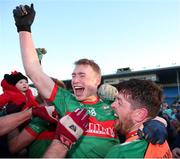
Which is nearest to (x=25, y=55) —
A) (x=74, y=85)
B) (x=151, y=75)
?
(x=74, y=85)

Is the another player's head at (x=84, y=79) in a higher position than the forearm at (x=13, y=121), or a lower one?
higher

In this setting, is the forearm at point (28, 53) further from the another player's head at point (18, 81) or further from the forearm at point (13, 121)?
the another player's head at point (18, 81)

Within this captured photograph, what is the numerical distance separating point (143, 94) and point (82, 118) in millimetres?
693

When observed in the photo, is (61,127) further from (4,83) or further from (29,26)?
(4,83)

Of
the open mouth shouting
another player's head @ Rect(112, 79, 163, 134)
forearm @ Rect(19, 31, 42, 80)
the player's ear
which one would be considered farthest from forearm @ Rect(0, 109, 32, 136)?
the player's ear

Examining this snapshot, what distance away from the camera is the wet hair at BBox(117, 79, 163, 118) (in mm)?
2523

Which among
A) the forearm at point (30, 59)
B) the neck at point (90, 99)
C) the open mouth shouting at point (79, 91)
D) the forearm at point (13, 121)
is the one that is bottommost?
the forearm at point (13, 121)

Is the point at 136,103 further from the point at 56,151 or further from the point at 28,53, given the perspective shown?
the point at 28,53

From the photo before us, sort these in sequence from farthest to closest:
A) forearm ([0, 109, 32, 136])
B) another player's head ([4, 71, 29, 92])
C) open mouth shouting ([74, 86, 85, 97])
Result: another player's head ([4, 71, 29, 92]), open mouth shouting ([74, 86, 85, 97]), forearm ([0, 109, 32, 136])

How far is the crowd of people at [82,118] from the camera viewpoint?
2143 millimetres

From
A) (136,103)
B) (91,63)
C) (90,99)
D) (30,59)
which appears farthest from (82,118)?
(91,63)

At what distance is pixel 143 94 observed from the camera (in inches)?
100

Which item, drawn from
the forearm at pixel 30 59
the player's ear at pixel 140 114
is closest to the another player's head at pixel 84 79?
the forearm at pixel 30 59

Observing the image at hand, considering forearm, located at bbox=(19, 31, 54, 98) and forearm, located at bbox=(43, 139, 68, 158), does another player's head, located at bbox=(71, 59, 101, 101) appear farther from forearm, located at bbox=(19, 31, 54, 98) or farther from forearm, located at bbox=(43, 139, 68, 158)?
forearm, located at bbox=(43, 139, 68, 158)
